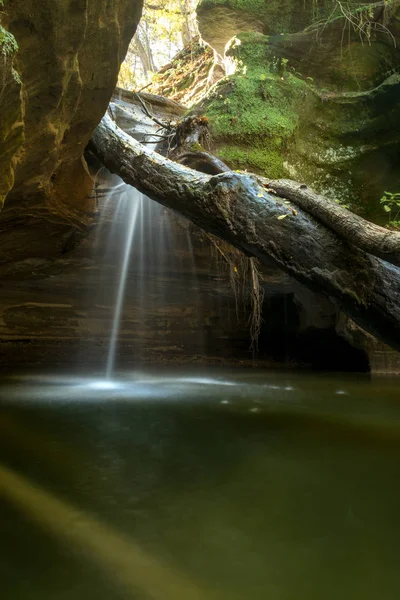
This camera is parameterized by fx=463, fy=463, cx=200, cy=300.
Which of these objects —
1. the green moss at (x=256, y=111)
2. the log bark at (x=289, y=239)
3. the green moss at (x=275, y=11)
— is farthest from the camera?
the green moss at (x=275, y=11)

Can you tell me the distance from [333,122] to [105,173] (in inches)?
167

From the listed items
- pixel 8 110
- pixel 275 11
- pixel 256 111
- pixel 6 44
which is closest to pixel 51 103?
pixel 8 110

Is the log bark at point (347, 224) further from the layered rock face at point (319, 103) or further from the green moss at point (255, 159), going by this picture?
the layered rock face at point (319, 103)

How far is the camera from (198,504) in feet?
7.35

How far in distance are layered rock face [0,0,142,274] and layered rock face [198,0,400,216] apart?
2.97 meters

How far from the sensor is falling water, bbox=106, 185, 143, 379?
7438 millimetres

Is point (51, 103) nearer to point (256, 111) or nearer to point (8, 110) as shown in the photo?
point (8, 110)

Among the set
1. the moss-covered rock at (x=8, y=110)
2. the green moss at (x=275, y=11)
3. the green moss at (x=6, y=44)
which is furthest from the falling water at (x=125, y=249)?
the green moss at (x=6, y=44)

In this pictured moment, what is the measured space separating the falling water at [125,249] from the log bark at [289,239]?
7.98 feet

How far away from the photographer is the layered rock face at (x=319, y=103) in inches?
302

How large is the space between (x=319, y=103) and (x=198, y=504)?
26.1 feet

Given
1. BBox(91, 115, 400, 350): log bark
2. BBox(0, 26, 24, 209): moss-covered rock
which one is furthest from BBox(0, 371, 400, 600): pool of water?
BBox(0, 26, 24, 209): moss-covered rock

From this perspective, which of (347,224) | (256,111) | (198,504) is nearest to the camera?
(198,504)

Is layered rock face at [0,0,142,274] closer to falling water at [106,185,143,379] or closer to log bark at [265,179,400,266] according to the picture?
falling water at [106,185,143,379]
